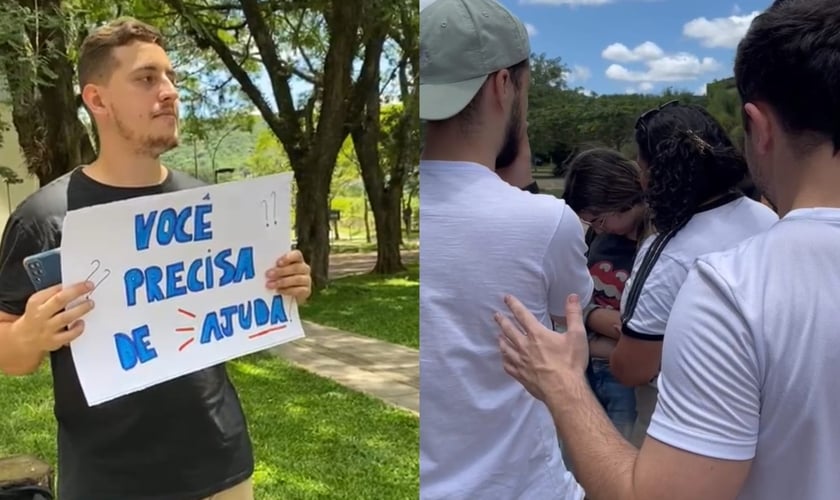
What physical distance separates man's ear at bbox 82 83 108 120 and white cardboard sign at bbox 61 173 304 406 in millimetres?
160

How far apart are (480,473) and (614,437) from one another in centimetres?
43

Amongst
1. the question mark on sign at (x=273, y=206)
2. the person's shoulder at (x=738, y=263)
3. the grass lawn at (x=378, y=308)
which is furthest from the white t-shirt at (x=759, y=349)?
the grass lawn at (x=378, y=308)

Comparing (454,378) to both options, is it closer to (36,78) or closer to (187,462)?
(187,462)

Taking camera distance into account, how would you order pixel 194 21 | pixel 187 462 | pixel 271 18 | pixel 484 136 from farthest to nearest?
pixel 271 18
pixel 194 21
pixel 187 462
pixel 484 136

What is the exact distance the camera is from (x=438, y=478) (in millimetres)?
1252

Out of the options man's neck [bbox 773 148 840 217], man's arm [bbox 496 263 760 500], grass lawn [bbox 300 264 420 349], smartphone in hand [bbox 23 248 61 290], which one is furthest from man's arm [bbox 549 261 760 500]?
grass lawn [bbox 300 264 420 349]

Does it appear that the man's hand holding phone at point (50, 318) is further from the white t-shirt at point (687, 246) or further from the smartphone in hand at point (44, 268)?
the white t-shirt at point (687, 246)

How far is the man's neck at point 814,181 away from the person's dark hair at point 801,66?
0.02 meters

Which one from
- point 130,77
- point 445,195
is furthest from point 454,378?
point 130,77

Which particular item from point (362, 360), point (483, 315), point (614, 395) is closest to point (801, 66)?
point (483, 315)

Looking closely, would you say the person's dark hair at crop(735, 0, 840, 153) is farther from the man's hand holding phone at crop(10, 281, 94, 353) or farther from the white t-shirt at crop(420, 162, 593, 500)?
the man's hand holding phone at crop(10, 281, 94, 353)

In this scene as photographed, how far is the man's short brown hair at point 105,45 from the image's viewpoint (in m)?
1.16

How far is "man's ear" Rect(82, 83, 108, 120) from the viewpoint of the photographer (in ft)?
3.84

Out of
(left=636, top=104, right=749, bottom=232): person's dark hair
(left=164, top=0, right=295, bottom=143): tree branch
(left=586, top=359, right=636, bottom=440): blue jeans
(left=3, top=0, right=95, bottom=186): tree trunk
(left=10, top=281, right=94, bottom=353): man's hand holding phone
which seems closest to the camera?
(left=10, top=281, right=94, bottom=353): man's hand holding phone
